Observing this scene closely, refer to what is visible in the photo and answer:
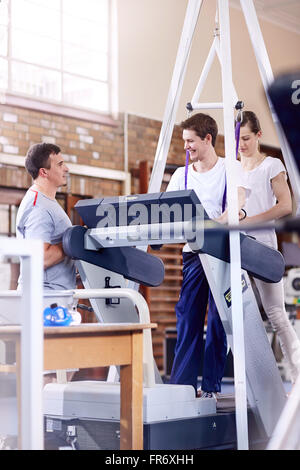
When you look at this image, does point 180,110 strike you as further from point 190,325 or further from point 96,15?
point 190,325

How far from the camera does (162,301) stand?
8094mm

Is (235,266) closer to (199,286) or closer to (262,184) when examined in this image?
(199,286)

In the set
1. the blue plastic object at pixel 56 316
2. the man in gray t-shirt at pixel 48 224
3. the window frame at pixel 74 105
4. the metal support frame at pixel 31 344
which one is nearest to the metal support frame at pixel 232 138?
the man in gray t-shirt at pixel 48 224

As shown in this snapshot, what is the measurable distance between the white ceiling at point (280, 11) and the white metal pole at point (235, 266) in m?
5.72

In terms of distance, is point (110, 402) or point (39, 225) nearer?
point (110, 402)

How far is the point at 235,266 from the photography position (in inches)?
123

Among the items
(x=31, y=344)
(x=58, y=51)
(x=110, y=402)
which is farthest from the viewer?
(x=58, y=51)

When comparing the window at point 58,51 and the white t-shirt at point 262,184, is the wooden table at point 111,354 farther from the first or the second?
the window at point 58,51

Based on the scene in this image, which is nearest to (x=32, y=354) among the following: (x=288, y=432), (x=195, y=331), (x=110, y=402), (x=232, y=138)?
(x=288, y=432)

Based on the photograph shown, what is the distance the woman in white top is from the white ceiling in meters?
5.33

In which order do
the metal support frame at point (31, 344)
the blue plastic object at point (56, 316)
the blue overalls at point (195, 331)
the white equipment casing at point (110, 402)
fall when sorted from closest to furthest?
the metal support frame at point (31, 344) → the blue plastic object at point (56, 316) → the white equipment casing at point (110, 402) → the blue overalls at point (195, 331)

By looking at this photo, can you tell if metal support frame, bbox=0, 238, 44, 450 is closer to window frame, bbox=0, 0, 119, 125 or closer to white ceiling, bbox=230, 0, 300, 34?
window frame, bbox=0, 0, 119, 125

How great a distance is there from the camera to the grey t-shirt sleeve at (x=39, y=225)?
3357 mm

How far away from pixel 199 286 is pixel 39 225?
0.83 metres
